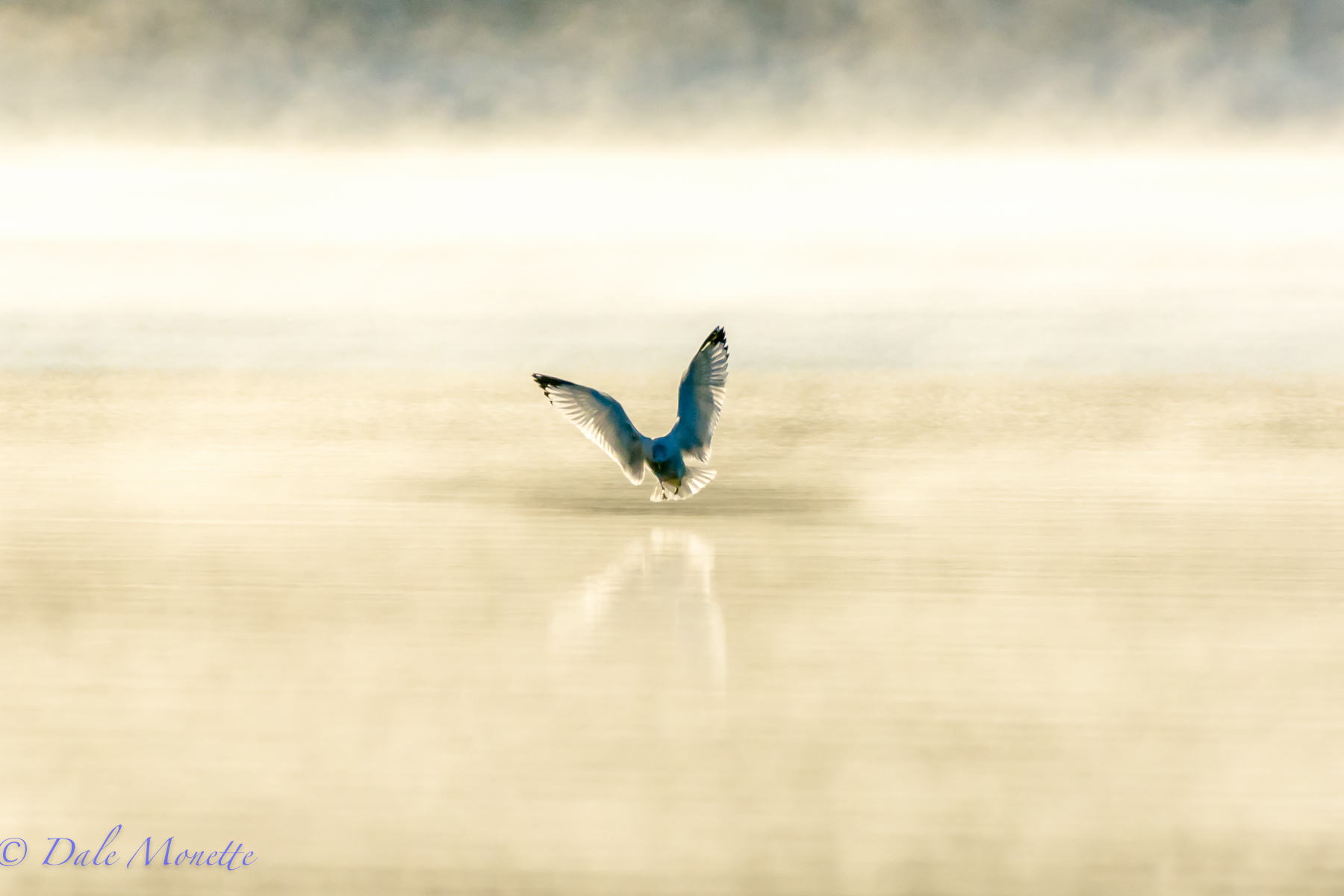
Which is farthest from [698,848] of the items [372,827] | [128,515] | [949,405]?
[949,405]

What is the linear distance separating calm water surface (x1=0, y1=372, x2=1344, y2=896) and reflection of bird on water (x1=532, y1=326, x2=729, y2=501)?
2.16 ft

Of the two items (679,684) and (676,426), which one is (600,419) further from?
(679,684)

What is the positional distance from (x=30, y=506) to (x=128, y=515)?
1.56m

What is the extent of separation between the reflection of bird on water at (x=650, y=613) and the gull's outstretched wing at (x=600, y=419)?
1556 millimetres

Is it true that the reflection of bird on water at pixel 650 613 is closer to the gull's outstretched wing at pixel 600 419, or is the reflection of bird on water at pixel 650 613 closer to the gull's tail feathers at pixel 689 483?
the gull's outstretched wing at pixel 600 419

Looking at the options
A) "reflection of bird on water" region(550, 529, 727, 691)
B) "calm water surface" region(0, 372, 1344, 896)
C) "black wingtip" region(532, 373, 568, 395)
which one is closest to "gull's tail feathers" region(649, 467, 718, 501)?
"calm water surface" region(0, 372, 1344, 896)

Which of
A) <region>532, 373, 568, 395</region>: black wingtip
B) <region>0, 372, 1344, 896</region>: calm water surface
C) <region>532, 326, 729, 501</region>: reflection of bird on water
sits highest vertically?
<region>532, 373, 568, 395</region>: black wingtip

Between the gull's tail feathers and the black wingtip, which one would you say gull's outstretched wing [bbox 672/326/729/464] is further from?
the black wingtip

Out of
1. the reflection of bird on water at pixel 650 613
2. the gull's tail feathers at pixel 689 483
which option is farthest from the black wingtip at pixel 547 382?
the reflection of bird on water at pixel 650 613

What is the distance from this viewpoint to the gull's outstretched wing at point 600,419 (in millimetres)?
14008

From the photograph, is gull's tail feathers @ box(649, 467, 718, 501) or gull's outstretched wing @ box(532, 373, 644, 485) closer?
gull's outstretched wing @ box(532, 373, 644, 485)

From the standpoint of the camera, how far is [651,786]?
21.9 feet

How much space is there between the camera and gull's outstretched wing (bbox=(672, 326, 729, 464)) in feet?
47.5

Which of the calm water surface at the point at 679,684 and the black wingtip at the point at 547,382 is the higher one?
the black wingtip at the point at 547,382
